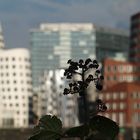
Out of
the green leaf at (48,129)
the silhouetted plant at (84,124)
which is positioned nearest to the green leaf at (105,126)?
the silhouetted plant at (84,124)

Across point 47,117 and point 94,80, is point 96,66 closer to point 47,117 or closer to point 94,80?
point 94,80

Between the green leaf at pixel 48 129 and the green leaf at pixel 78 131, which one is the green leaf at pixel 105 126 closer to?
the green leaf at pixel 78 131

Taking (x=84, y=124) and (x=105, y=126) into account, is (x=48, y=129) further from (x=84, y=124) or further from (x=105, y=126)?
(x=105, y=126)

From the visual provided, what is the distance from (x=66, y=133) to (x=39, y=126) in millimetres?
375

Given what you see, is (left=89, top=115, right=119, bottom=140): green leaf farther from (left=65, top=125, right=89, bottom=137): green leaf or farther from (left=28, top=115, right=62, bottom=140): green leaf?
(left=28, top=115, right=62, bottom=140): green leaf

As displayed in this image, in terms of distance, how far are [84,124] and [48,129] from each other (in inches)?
17.4

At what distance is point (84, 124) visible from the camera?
8.61m

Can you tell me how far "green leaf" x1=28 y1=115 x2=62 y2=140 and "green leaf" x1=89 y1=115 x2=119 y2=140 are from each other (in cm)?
41

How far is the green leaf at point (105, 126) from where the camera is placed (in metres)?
8.52

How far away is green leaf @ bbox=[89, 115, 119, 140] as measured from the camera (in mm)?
8523

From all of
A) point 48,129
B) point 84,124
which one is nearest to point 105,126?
point 84,124

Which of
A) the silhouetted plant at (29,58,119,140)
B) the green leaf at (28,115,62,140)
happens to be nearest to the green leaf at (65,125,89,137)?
the silhouetted plant at (29,58,119,140)

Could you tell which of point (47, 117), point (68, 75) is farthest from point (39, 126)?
point (68, 75)

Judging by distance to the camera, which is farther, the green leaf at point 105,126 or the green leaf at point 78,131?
the green leaf at point 78,131
